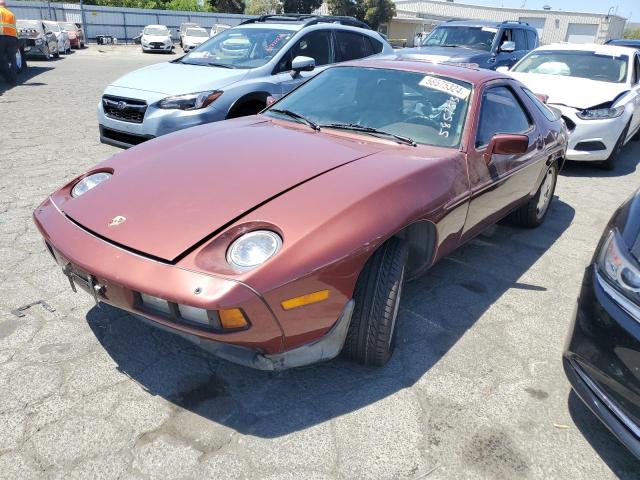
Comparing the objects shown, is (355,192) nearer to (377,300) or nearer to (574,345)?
(377,300)

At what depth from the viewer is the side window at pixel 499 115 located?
3.13 m

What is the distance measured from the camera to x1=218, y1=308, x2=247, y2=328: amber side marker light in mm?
1845

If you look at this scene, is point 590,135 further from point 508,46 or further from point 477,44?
point 477,44

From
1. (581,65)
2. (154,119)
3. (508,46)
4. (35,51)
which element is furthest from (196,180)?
(35,51)

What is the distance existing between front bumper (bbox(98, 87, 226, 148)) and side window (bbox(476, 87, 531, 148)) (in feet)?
9.66

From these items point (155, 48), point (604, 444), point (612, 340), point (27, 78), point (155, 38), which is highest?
point (612, 340)

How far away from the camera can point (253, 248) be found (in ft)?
6.41

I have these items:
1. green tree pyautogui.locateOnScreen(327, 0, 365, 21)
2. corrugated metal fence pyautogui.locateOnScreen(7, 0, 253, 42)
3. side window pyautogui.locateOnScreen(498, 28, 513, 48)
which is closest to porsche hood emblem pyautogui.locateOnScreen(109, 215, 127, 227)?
side window pyautogui.locateOnScreen(498, 28, 513, 48)

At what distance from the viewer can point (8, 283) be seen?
10.0 ft

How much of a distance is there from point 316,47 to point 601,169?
4.22 m

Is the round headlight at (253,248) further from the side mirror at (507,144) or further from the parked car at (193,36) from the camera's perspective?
the parked car at (193,36)

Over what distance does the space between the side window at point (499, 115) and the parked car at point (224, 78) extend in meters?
2.56

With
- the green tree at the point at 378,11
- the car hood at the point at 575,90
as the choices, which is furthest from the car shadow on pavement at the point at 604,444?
the green tree at the point at 378,11

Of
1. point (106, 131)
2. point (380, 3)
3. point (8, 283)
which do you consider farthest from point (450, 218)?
point (380, 3)
